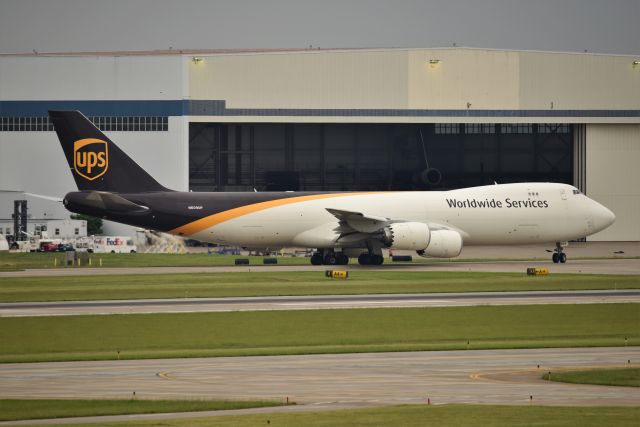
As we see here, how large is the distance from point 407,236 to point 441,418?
1642 inches

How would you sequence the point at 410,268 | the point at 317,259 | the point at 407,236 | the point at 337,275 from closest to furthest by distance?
1. the point at 337,275
2. the point at 407,236
3. the point at 410,268
4. the point at 317,259

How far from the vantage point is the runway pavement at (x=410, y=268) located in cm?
5966

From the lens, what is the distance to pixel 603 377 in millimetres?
24641

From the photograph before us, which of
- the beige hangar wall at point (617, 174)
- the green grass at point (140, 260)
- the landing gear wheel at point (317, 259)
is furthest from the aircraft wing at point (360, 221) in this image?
the beige hangar wall at point (617, 174)

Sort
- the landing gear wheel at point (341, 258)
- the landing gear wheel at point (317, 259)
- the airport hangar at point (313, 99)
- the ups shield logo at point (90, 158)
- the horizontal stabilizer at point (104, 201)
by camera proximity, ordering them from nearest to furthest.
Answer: the horizontal stabilizer at point (104, 201) → the ups shield logo at point (90, 158) → the landing gear wheel at point (341, 258) → the landing gear wheel at point (317, 259) → the airport hangar at point (313, 99)

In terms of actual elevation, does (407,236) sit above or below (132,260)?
above

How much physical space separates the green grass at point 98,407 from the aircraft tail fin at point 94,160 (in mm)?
42436

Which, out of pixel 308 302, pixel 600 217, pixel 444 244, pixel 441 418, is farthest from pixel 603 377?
pixel 600 217

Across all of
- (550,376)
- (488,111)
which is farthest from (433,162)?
(550,376)

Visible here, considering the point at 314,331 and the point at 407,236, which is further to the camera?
the point at 407,236

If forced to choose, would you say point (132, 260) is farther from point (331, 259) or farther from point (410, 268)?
point (410, 268)

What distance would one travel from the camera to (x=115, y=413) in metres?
20.9

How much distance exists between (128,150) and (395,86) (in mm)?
24116

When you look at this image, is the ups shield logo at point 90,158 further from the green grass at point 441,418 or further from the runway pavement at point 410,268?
the green grass at point 441,418
